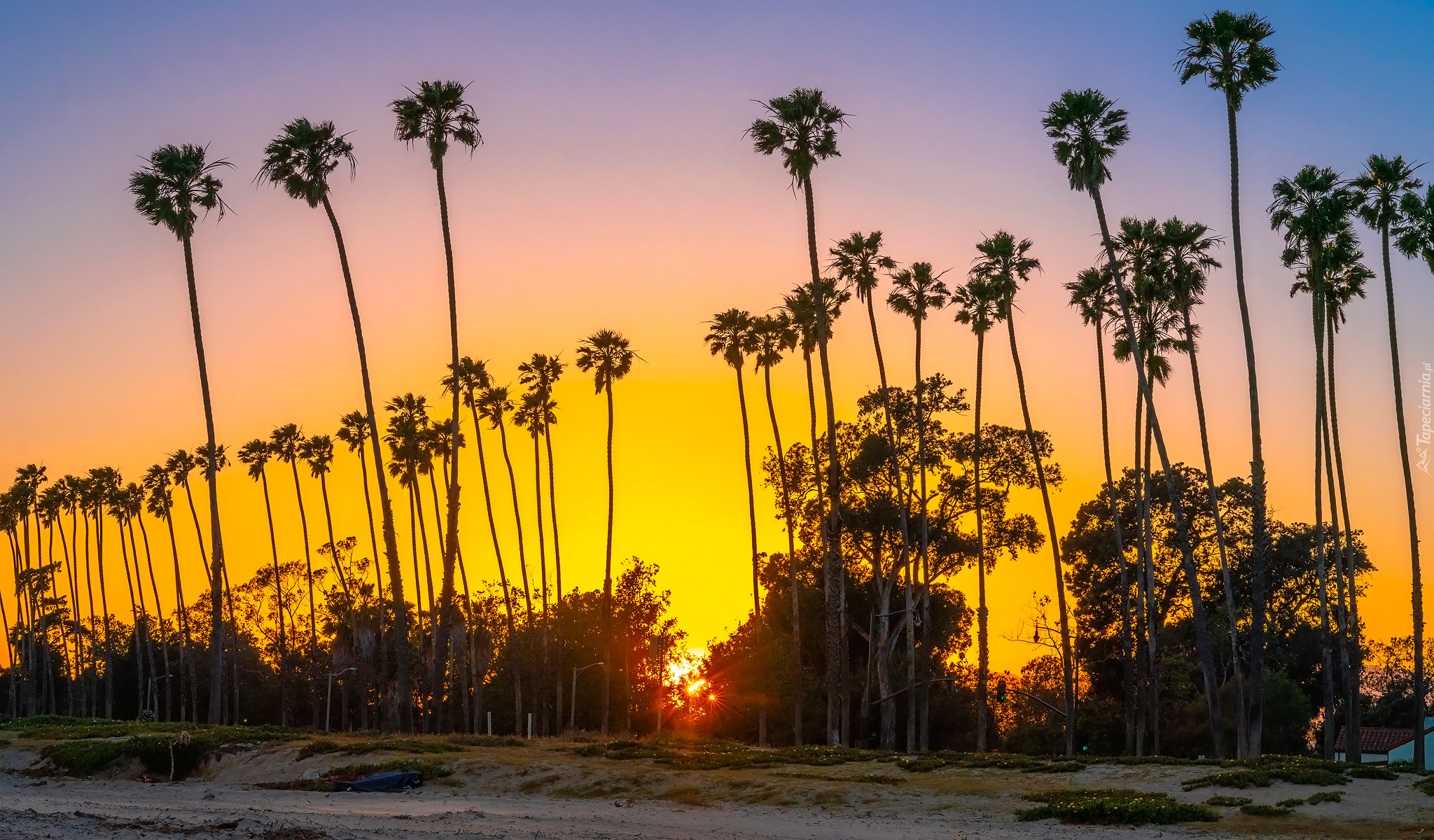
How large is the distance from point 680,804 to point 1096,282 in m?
33.4

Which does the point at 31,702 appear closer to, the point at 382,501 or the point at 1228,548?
the point at 382,501

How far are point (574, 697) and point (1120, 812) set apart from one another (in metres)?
59.3

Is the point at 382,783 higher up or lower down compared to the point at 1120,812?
lower down

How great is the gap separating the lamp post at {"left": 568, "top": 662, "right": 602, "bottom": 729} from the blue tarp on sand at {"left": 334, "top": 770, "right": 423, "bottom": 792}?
40.2 metres

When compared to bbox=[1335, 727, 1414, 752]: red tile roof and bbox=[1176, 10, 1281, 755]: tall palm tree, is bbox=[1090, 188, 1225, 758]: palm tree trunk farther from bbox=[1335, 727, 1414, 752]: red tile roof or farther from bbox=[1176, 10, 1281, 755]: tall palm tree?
bbox=[1335, 727, 1414, 752]: red tile roof

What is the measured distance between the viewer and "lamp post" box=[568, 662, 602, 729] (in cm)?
7630

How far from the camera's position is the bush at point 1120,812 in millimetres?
23281

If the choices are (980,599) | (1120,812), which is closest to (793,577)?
(980,599)

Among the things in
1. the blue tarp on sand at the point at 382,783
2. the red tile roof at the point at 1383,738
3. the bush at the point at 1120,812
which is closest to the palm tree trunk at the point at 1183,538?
the bush at the point at 1120,812

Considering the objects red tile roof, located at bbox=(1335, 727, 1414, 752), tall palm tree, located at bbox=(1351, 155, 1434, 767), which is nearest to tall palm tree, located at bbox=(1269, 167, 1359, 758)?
tall palm tree, located at bbox=(1351, 155, 1434, 767)

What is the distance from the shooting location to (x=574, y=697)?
79.5 metres

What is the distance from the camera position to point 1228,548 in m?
65.4

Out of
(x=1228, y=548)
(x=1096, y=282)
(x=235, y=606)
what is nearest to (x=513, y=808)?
(x=1096, y=282)

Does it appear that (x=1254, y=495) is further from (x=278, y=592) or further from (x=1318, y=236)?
(x=278, y=592)
